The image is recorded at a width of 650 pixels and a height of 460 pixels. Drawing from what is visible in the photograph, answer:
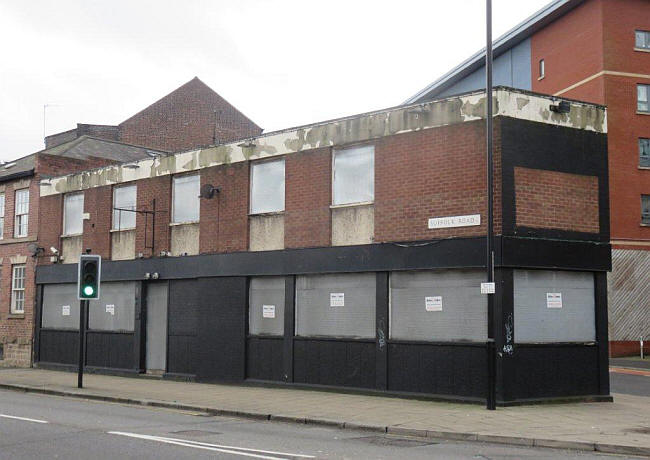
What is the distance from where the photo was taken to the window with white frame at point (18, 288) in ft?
92.6

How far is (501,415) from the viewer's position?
13641 millimetres

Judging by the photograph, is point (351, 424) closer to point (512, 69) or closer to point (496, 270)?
point (496, 270)

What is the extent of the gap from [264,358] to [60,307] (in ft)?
33.2

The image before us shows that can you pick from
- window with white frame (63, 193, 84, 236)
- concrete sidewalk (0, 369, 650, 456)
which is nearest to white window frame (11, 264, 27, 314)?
window with white frame (63, 193, 84, 236)

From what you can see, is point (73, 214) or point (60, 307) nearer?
point (60, 307)

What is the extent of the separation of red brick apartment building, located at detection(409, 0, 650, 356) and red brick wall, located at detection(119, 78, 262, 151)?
61.4ft

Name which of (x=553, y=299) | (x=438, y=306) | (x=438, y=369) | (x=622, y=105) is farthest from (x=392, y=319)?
(x=622, y=105)

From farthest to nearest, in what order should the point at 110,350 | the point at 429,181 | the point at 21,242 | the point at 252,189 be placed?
the point at 21,242, the point at 110,350, the point at 252,189, the point at 429,181

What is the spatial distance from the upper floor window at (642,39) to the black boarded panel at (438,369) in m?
26.0

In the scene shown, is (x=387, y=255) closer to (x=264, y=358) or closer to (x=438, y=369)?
(x=438, y=369)

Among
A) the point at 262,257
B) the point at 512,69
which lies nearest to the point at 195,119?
the point at 512,69

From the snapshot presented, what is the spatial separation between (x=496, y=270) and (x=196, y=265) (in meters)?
9.40

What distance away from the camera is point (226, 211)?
21.0 metres

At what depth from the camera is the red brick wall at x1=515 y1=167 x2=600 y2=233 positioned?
1565 cm
